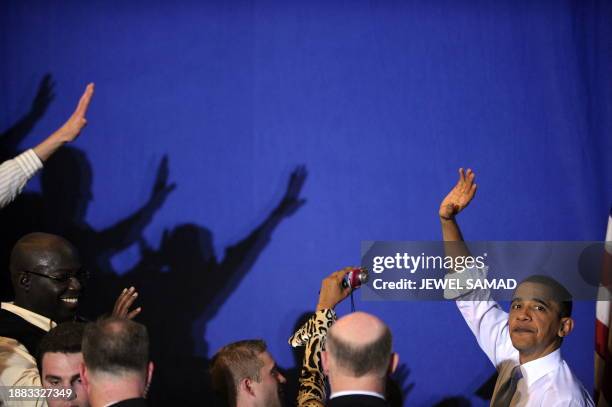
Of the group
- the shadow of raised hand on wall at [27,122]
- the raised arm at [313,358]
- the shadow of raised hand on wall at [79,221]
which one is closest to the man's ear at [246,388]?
the raised arm at [313,358]

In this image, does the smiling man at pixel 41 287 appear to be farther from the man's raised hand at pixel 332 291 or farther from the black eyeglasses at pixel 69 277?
the man's raised hand at pixel 332 291

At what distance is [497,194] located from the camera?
13.4 ft

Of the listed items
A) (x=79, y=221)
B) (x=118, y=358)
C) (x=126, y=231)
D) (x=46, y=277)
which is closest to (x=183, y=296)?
(x=126, y=231)

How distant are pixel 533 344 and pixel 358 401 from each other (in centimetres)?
106

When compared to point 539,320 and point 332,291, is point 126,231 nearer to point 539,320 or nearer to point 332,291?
point 332,291

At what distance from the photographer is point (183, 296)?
13.0ft

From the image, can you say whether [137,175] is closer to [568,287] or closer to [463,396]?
[463,396]

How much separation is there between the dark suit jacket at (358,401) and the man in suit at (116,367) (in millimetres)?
454

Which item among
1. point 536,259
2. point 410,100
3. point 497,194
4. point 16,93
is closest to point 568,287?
point 536,259

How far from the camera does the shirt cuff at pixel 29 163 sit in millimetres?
3143

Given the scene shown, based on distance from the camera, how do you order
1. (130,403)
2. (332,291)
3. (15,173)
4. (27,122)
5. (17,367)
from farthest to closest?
(27,122), (332,291), (15,173), (17,367), (130,403)

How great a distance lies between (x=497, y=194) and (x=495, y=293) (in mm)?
A: 459

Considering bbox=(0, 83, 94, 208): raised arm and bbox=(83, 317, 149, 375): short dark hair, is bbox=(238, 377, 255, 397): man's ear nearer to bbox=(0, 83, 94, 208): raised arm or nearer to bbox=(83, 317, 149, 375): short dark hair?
bbox=(83, 317, 149, 375): short dark hair

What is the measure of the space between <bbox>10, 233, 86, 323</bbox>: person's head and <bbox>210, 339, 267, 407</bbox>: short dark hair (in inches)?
28.6
